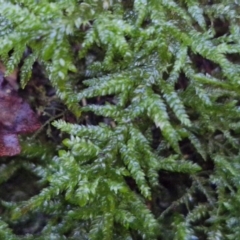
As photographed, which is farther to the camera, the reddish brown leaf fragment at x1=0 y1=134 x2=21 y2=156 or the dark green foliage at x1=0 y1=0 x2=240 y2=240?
the reddish brown leaf fragment at x1=0 y1=134 x2=21 y2=156

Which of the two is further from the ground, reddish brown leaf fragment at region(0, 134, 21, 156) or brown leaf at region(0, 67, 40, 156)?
brown leaf at region(0, 67, 40, 156)

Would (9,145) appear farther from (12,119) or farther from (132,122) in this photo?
(132,122)

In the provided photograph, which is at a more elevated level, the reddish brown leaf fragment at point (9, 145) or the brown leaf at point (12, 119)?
the brown leaf at point (12, 119)

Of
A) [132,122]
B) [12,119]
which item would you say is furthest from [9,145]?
[132,122]

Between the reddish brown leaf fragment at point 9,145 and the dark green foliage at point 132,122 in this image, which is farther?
the reddish brown leaf fragment at point 9,145

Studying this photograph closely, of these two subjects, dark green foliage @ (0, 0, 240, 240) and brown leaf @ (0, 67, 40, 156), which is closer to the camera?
dark green foliage @ (0, 0, 240, 240)
